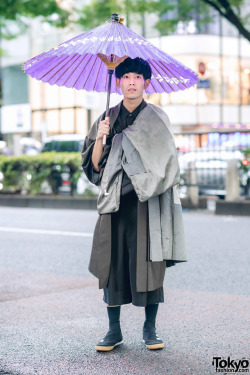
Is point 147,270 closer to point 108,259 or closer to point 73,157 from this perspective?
point 108,259

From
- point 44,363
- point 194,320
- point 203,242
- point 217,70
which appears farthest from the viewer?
point 217,70

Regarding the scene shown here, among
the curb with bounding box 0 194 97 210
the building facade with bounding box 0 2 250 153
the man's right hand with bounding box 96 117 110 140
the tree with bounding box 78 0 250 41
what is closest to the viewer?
the man's right hand with bounding box 96 117 110 140

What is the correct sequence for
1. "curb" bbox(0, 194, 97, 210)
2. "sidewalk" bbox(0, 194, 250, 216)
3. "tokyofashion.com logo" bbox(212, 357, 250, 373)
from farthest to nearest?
"curb" bbox(0, 194, 97, 210) < "sidewalk" bbox(0, 194, 250, 216) < "tokyofashion.com logo" bbox(212, 357, 250, 373)

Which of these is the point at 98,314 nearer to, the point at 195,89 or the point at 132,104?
the point at 132,104

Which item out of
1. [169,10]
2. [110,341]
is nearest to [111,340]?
[110,341]

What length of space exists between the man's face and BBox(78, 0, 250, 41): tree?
967 centimetres

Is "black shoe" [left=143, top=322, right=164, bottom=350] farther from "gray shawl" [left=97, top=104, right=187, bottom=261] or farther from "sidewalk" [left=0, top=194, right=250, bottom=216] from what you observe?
"sidewalk" [left=0, top=194, right=250, bottom=216]

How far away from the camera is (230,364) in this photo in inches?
133

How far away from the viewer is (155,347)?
12.0 ft

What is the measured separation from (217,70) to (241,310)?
30402mm

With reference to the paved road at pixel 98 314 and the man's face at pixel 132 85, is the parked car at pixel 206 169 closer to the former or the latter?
the paved road at pixel 98 314

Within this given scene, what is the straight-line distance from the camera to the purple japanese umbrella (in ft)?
11.6

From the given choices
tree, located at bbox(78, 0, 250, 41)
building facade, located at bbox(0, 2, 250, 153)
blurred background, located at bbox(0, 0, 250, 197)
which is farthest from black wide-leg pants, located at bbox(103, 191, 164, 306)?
building facade, located at bbox(0, 2, 250, 153)

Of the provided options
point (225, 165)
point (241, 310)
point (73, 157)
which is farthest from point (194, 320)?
point (73, 157)
